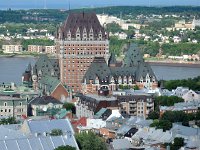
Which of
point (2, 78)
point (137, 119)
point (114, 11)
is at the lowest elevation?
point (114, 11)

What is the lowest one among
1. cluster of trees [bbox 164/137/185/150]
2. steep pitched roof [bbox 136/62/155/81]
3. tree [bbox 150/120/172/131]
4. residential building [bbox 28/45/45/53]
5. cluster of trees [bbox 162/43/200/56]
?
residential building [bbox 28/45/45/53]

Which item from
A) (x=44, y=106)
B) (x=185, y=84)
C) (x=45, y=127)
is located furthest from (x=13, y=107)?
(x=185, y=84)

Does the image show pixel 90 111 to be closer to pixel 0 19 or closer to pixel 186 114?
pixel 186 114

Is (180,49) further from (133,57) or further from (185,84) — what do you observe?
Answer: (185,84)

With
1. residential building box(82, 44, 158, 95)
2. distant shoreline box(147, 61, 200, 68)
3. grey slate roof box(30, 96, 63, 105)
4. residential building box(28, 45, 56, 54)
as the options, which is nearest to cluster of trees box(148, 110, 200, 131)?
grey slate roof box(30, 96, 63, 105)

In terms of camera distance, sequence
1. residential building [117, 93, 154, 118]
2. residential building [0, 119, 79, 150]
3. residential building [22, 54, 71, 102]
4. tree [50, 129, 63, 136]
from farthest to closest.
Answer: residential building [22, 54, 71, 102] → residential building [117, 93, 154, 118] → tree [50, 129, 63, 136] → residential building [0, 119, 79, 150]

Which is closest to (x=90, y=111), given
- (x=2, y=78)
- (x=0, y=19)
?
(x=2, y=78)

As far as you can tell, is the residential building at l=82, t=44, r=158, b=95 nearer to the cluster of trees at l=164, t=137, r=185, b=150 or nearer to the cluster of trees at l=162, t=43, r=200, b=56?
the cluster of trees at l=164, t=137, r=185, b=150
